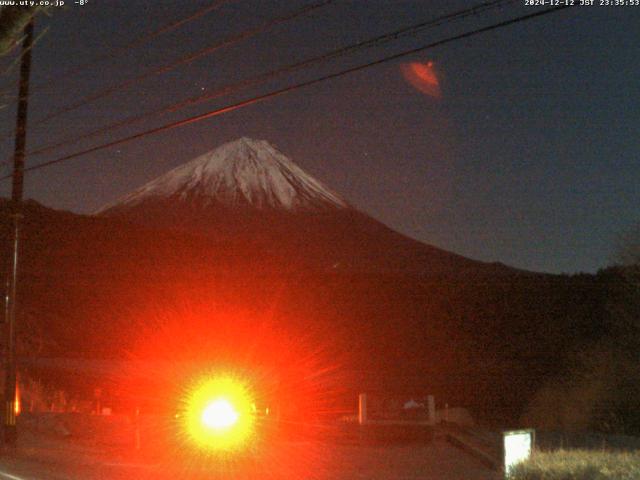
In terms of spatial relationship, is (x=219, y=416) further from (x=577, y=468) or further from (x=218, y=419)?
(x=577, y=468)

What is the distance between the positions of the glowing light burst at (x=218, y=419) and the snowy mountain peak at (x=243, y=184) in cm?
6419

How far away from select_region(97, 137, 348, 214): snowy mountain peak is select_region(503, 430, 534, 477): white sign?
7355cm

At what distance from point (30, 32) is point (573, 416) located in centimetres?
1679

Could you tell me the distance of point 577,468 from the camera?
9922mm

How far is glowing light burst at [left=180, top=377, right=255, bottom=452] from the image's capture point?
1634 cm

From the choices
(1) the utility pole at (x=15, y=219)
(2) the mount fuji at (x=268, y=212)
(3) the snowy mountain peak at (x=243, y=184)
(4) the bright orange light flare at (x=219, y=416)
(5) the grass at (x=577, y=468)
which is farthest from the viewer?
(3) the snowy mountain peak at (x=243, y=184)

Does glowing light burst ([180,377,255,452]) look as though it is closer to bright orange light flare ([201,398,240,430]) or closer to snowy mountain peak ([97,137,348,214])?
bright orange light flare ([201,398,240,430])

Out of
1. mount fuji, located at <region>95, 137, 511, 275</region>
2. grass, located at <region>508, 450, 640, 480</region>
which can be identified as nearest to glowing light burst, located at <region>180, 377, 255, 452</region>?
grass, located at <region>508, 450, 640, 480</region>

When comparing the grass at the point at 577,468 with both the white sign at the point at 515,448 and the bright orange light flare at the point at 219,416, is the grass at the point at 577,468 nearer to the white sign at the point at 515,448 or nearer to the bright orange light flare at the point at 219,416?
the white sign at the point at 515,448

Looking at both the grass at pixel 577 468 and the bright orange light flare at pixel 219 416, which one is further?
the bright orange light flare at pixel 219 416

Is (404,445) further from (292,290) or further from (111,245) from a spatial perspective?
(111,245)

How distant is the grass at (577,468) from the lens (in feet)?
31.3

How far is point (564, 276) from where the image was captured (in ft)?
116

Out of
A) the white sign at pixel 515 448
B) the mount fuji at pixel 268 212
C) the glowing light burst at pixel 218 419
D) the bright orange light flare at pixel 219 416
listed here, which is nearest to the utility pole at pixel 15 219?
the glowing light burst at pixel 218 419
